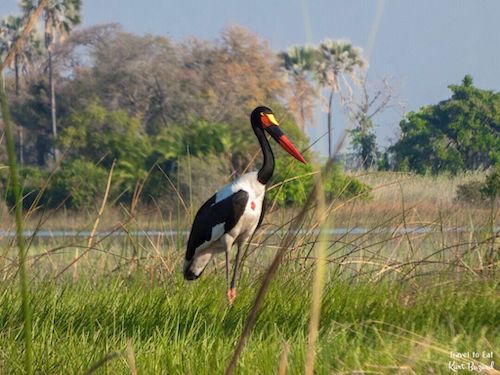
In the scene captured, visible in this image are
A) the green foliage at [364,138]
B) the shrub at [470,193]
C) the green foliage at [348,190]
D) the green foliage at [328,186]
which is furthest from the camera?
the shrub at [470,193]

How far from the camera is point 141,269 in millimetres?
5984

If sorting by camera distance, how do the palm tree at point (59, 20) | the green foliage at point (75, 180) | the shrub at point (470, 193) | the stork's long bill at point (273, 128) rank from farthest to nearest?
1. the palm tree at point (59, 20)
2. the green foliage at point (75, 180)
3. the shrub at point (470, 193)
4. the stork's long bill at point (273, 128)

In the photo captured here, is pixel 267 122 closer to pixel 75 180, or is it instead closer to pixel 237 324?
pixel 237 324

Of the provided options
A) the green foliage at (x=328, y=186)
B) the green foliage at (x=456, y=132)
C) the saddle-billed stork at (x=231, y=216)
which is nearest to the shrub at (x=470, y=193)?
the green foliage at (x=328, y=186)

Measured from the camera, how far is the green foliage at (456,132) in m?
32.3

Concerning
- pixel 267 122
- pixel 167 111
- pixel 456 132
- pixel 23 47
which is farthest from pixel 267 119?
pixel 23 47

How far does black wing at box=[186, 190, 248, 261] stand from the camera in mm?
6781

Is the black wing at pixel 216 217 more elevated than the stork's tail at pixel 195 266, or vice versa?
the black wing at pixel 216 217

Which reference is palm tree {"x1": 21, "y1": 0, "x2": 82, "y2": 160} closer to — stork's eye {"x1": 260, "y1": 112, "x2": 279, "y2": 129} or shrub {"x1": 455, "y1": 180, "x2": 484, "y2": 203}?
shrub {"x1": 455, "y1": 180, "x2": 484, "y2": 203}

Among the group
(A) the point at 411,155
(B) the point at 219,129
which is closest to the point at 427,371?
(B) the point at 219,129

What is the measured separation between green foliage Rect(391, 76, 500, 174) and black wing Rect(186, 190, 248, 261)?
79.1 ft

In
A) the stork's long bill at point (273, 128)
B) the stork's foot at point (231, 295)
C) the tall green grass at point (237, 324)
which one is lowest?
the stork's foot at point (231, 295)

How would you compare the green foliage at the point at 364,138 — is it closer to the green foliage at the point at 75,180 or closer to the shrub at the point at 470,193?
the shrub at the point at 470,193

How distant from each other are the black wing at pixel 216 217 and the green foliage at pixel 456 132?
24098 millimetres
